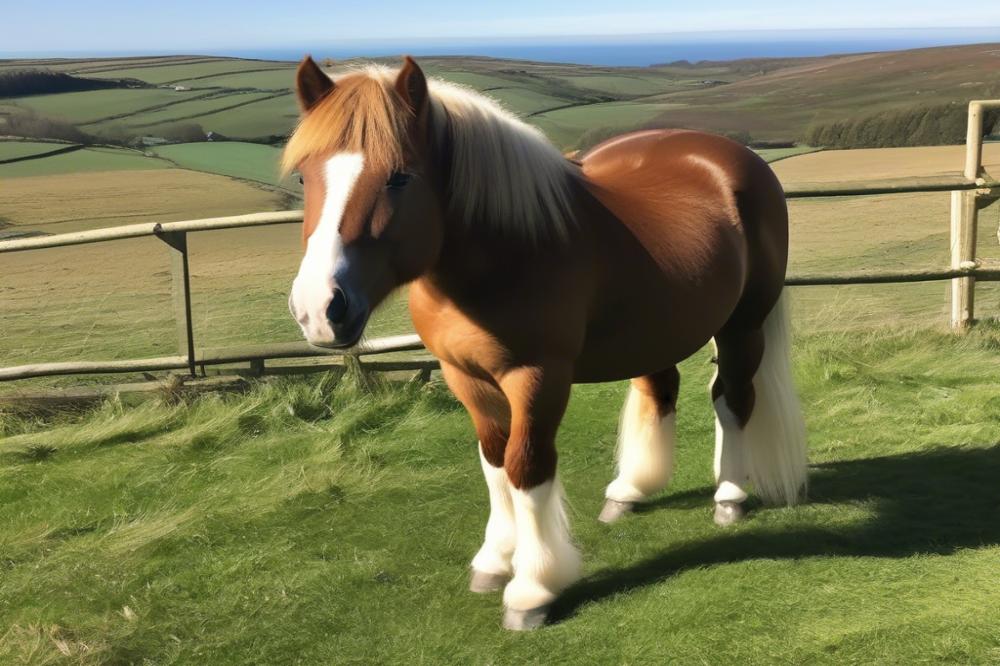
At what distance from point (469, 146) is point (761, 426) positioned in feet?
5.66

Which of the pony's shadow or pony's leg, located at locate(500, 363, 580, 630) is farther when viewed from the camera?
the pony's shadow

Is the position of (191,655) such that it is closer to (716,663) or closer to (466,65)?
(716,663)

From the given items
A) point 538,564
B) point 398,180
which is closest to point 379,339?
point 538,564

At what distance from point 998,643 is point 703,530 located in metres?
1.02

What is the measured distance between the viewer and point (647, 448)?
301cm

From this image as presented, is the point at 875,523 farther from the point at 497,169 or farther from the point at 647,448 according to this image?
the point at 497,169

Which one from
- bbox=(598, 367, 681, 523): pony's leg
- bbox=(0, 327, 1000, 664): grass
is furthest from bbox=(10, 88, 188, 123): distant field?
bbox=(598, 367, 681, 523): pony's leg

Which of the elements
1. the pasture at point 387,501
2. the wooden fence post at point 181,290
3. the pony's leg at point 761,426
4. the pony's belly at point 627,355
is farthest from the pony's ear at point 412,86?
the wooden fence post at point 181,290

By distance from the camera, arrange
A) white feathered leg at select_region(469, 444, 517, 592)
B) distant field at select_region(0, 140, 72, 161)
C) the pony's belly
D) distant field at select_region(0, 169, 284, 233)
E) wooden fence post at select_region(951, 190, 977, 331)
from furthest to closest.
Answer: distant field at select_region(0, 140, 72, 161), distant field at select_region(0, 169, 284, 233), wooden fence post at select_region(951, 190, 977, 331), white feathered leg at select_region(469, 444, 517, 592), the pony's belly

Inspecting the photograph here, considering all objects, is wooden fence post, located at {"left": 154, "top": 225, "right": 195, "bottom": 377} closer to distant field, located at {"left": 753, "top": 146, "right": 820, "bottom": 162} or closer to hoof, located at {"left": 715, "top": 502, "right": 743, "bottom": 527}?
hoof, located at {"left": 715, "top": 502, "right": 743, "bottom": 527}

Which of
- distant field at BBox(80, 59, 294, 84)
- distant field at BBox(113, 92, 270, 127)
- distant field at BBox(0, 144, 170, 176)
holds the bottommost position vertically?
distant field at BBox(0, 144, 170, 176)

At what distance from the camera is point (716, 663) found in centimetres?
200

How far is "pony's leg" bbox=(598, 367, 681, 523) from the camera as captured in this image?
300 cm

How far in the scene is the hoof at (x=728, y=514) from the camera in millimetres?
2887
